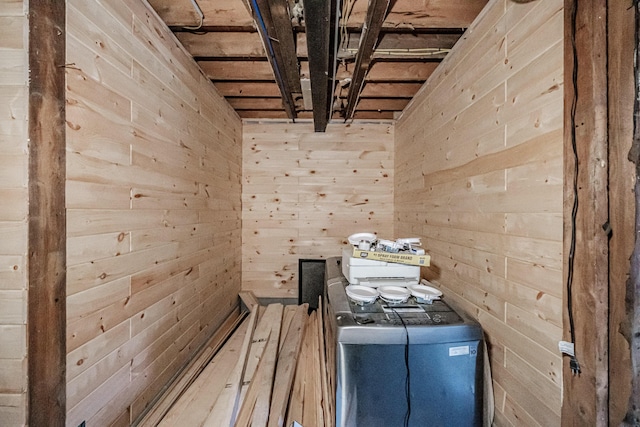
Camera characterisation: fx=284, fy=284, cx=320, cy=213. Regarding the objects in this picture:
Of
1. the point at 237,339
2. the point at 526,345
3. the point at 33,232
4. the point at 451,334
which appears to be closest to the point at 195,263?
the point at 237,339

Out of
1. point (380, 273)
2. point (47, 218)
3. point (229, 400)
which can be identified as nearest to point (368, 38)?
point (380, 273)

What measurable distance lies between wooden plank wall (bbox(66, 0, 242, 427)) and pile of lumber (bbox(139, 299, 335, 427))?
0.15m

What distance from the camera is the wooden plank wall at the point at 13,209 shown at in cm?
90

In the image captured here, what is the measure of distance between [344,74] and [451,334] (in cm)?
196

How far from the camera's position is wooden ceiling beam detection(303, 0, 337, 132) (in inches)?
50.5

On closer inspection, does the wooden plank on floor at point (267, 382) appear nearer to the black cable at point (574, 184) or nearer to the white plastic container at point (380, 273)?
the white plastic container at point (380, 273)

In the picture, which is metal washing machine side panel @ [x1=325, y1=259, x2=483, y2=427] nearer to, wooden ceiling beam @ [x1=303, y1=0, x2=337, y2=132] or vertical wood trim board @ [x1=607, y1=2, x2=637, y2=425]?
vertical wood trim board @ [x1=607, y1=2, x2=637, y2=425]

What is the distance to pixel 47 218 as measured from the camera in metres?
0.95

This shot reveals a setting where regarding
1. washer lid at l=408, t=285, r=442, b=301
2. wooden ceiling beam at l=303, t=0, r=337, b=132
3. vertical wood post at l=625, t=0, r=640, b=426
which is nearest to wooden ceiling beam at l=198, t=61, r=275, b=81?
wooden ceiling beam at l=303, t=0, r=337, b=132

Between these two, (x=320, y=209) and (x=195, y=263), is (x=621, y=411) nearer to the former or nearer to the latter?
(x=195, y=263)

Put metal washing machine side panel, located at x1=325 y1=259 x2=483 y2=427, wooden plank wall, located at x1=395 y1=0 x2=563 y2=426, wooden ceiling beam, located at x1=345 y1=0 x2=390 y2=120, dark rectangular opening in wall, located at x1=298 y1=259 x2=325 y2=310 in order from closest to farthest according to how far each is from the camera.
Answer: wooden plank wall, located at x1=395 y1=0 x2=563 y2=426
metal washing machine side panel, located at x1=325 y1=259 x2=483 y2=427
wooden ceiling beam, located at x1=345 y1=0 x2=390 y2=120
dark rectangular opening in wall, located at x1=298 y1=259 x2=325 y2=310

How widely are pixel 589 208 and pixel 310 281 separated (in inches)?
105

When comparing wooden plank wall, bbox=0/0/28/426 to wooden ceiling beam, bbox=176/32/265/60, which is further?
wooden ceiling beam, bbox=176/32/265/60

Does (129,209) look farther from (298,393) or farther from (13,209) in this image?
(298,393)
